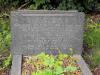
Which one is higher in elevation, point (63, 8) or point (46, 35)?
point (46, 35)

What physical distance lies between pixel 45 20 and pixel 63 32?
1.21 ft

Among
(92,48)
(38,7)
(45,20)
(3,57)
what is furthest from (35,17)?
(38,7)

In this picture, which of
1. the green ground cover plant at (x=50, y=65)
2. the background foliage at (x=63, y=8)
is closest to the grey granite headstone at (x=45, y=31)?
the green ground cover plant at (x=50, y=65)

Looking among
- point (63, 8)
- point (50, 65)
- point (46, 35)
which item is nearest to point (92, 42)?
point (46, 35)

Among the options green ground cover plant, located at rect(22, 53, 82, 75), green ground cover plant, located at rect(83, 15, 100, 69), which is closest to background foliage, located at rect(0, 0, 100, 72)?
green ground cover plant, located at rect(83, 15, 100, 69)

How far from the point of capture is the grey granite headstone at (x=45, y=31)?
17.7ft

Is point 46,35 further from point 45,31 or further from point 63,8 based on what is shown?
point 63,8

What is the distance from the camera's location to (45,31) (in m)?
5.46

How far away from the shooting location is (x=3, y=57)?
557cm

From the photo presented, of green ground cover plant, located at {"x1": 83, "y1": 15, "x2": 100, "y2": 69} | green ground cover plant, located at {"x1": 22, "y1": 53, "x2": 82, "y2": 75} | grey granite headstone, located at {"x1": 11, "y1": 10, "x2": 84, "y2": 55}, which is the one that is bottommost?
green ground cover plant, located at {"x1": 83, "y1": 15, "x2": 100, "y2": 69}

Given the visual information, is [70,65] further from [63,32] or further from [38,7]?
[38,7]

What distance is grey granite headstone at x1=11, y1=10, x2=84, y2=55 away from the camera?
5.40 meters

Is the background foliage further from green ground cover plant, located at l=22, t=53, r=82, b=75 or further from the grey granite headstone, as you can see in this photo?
green ground cover plant, located at l=22, t=53, r=82, b=75

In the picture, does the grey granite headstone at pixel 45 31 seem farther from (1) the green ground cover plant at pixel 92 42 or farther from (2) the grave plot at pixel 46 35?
(1) the green ground cover plant at pixel 92 42
